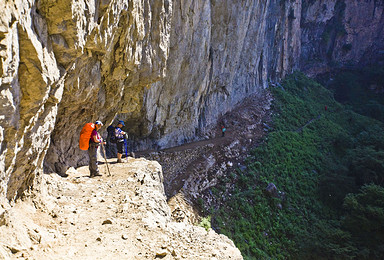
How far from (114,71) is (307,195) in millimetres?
18735

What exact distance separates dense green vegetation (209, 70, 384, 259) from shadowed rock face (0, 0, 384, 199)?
572 centimetres

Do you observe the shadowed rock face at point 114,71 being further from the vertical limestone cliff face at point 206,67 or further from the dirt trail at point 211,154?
→ the dirt trail at point 211,154

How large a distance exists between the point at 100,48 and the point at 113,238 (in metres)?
5.22

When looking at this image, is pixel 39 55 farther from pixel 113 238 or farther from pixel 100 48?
pixel 113 238

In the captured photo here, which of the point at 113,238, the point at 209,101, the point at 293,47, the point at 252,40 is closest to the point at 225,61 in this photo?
the point at 209,101

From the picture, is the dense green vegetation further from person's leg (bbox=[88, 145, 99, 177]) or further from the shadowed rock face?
person's leg (bbox=[88, 145, 99, 177])

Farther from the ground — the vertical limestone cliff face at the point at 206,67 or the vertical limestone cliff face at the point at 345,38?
the vertical limestone cliff face at the point at 345,38

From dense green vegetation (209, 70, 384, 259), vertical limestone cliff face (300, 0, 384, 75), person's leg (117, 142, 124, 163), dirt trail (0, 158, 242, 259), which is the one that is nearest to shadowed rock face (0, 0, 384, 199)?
dirt trail (0, 158, 242, 259)

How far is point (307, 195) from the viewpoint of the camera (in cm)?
2164

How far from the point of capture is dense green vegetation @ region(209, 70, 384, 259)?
1538cm

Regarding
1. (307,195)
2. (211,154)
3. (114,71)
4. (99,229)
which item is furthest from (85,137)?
(307,195)

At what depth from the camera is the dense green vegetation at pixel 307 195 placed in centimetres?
1538

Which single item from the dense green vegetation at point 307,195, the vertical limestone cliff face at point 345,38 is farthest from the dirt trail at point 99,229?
the vertical limestone cliff face at point 345,38

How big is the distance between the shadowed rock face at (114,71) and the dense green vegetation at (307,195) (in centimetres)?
572
